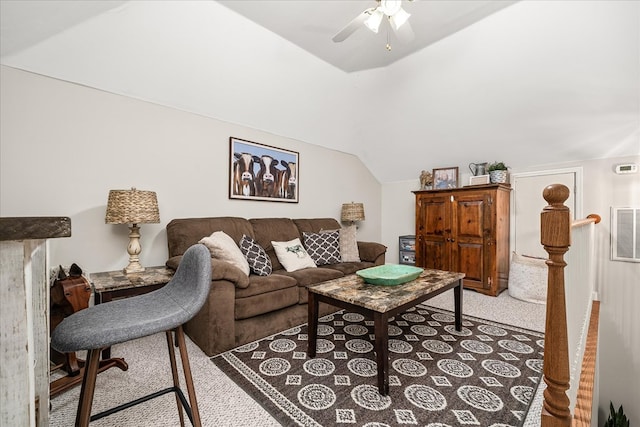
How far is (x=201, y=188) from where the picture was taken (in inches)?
128

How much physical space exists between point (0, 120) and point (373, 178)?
4.88 meters

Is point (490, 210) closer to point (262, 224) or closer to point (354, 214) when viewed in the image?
point (354, 214)

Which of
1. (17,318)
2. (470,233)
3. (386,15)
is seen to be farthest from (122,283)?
(470,233)

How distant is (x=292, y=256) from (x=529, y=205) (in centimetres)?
337

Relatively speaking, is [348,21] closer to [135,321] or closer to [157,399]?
[135,321]

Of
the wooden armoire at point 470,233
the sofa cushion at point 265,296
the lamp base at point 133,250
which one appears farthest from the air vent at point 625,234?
the lamp base at point 133,250

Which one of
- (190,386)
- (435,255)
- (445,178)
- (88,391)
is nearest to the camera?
(88,391)

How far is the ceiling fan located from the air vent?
10.7 feet

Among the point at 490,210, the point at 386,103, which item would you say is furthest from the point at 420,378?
the point at 386,103

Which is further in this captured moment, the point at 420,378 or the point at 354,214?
the point at 354,214

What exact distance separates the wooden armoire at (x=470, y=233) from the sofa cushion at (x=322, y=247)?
5.03 ft

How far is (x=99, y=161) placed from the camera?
2.60 m

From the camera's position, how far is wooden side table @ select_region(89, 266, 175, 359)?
203 cm

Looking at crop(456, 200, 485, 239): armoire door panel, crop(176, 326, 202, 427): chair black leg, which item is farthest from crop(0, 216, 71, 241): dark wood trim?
crop(456, 200, 485, 239): armoire door panel
